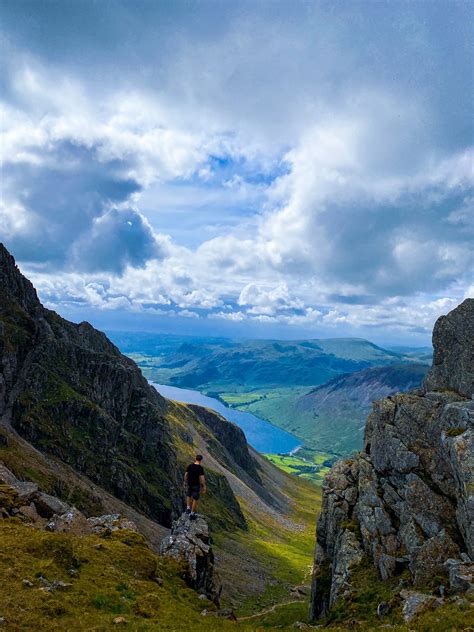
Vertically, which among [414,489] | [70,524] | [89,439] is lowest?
[89,439]

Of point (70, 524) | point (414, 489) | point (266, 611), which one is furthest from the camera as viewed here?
point (266, 611)

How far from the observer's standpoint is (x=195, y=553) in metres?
40.1

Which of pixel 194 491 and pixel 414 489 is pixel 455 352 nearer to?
pixel 414 489

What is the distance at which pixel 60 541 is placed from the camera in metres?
30.5

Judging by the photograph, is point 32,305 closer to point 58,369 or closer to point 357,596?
point 58,369

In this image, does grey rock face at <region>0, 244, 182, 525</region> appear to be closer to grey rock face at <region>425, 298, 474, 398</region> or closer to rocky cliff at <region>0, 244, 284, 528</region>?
rocky cliff at <region>0, 244, 284, 528</region>

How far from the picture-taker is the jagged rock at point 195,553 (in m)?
38.8

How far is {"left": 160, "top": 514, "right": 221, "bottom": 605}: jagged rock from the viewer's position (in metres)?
38.8

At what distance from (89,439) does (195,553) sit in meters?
104

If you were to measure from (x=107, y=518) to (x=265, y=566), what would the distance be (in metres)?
110

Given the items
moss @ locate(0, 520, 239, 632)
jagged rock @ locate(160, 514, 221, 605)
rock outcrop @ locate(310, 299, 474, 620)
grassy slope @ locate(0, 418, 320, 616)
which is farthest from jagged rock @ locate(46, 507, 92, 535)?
grassy slope @ locate(0, 418, 320, 616)

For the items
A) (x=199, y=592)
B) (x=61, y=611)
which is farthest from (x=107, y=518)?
(x=61, y=611)

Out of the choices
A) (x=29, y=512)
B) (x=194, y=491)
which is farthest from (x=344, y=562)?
(x=29, y=512)

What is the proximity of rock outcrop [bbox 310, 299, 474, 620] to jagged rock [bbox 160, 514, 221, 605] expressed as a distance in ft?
46.1
